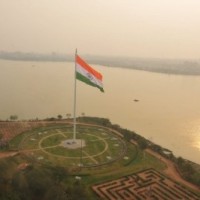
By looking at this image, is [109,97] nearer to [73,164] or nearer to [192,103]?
[192,103]

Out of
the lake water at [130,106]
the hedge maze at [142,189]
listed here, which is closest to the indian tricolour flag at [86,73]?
the hedge maze at [142,189]

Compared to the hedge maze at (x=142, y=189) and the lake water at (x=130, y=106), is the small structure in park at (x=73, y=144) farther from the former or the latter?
the lake water at (x=130, y=106)

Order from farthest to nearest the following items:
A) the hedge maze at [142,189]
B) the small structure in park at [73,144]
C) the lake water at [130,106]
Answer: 1. the lake water at [130,106]
2. the small structure in park at [73,144]
3. the hedge maze at [142,189]

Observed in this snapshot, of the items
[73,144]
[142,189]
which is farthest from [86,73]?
[142,189]

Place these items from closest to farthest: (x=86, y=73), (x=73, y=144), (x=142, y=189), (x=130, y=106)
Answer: (x=142, y=189), (x=86, y=73), (x=73, y=144), (x=130, y=106)

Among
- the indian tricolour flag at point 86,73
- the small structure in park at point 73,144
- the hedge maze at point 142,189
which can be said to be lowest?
the hedge maze at point 142,189

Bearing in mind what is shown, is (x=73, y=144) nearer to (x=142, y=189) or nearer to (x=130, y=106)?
(x=142, y=189)

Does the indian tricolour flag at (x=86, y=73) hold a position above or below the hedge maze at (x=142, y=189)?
above

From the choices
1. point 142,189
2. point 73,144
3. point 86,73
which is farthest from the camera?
point 73,144
